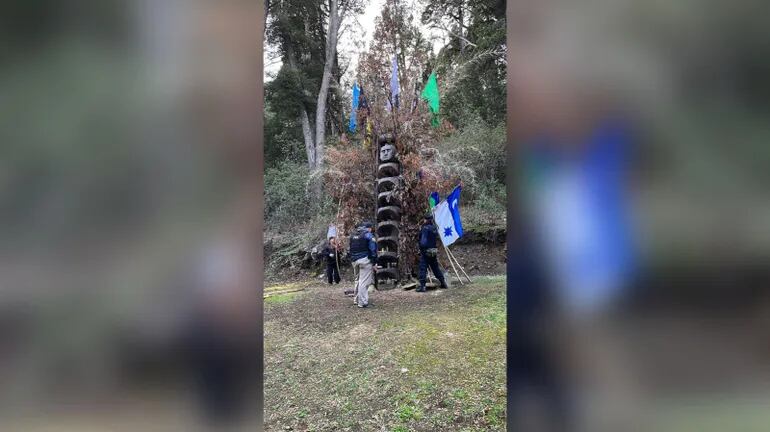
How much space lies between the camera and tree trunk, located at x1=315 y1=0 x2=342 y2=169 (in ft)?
47.2

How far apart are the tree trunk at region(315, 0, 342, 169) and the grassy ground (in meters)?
Result: 8.37

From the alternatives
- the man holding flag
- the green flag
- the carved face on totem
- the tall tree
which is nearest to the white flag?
the man holding flag

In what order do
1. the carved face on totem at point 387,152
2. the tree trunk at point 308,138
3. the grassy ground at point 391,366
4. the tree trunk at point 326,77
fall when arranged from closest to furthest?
the grassy ground at point 391,366
the carved face on totem at point 387,152
the tree trunk at point 326,77
the tree trunk at point 308,138

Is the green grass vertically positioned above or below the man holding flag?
below

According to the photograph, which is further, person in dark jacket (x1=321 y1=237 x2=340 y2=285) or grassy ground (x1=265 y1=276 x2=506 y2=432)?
person in dark jacket (x1=321 y1=237 x2=340 y2=285)

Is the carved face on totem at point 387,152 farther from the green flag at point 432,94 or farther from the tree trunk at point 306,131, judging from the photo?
the tree trunk at point 306,131

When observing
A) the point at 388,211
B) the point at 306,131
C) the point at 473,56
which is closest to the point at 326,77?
the point at 306,131

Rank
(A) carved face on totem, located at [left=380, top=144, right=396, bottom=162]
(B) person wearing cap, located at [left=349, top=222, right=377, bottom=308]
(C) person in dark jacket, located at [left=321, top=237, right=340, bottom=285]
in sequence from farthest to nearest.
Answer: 1. (C) person in dark jacket, located at [left=321, top=237, right=340, bottom=285]
2. (A) carved face on totem, located at [left=380, top=144, right=396, bottom=162]
3. (B) person wearing cap, located at [left=349, top=222, right=377, bottom=308]

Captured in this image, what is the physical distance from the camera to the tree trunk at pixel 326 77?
14.4 metres

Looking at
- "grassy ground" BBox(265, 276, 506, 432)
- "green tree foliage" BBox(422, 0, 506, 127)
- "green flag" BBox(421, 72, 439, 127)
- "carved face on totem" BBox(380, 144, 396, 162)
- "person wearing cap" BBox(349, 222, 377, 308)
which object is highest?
"green tree foliage" BBox(422, 0, 506, 127)

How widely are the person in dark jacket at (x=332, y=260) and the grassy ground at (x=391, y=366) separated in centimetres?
230

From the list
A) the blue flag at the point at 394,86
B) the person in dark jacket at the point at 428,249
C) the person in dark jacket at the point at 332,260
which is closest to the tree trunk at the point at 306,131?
the person in dark jacket at the point at 332,260

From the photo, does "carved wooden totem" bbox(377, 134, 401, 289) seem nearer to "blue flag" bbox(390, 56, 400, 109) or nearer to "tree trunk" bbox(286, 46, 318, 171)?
"blue flag" bbox(390, 56, 400, 109)
